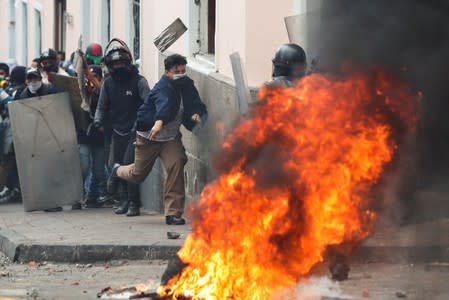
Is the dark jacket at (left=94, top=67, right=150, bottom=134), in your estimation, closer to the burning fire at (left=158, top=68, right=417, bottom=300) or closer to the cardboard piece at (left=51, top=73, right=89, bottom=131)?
the cardboard piece at (left=51, top=73, right=89, bottom=131)

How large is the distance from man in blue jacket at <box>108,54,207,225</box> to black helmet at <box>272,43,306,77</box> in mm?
2336

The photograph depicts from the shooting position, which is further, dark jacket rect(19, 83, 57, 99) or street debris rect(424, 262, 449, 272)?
dark jacket rect(19, 83, 57, 99)

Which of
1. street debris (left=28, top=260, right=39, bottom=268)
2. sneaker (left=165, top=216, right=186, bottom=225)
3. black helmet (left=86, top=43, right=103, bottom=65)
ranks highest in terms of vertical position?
black helmet (left=86, top=43, right=103, bottom=65)

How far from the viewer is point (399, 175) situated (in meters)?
9.04

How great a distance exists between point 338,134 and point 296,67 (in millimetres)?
1834

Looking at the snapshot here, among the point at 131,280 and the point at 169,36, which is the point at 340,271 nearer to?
the point at 131,280

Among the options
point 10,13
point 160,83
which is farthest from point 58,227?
point 10,13

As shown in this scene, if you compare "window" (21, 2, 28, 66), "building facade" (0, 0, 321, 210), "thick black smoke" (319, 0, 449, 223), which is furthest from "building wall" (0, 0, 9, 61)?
"thick black smoke" (319, 0, 449, 223)

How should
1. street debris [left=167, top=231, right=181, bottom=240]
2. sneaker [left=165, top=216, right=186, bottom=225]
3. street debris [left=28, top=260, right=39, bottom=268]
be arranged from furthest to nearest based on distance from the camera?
1. sneaker [left=165, top=216, right=186, bottom=225]
2. street debris [left=167, top=231, right=181, bottom=240]
3. street debris [left=28, top=260, right=39, bottom=268]

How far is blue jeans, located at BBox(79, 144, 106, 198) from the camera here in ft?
49.0

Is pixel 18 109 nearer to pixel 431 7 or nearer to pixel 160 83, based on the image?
pixel 160 83

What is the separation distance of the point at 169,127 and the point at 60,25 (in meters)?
12.8

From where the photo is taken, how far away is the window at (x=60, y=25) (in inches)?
976

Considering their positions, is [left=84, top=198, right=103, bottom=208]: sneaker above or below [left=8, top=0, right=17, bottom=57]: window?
below
